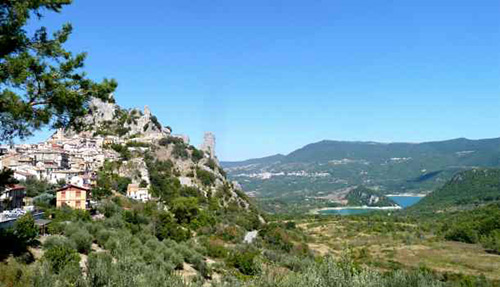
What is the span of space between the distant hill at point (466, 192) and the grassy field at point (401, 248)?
6879cm

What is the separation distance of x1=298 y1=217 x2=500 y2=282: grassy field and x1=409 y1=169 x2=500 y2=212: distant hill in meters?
68.8

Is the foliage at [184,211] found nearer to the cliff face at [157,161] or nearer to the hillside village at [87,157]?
the hillside village at [87,157]

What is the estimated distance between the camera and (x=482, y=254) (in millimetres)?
57969

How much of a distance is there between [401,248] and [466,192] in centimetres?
11574

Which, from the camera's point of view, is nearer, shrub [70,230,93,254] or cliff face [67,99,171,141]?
shrub [70,230,93,254]

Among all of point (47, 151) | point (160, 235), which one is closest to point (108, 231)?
point (160, 235)

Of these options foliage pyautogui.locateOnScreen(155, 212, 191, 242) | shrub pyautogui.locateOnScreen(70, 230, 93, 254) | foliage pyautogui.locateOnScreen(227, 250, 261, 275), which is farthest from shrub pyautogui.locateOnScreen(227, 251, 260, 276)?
shrub pyautogui.locateOnScreen(70, 230, 93, 254)

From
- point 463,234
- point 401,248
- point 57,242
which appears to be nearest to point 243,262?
point 57,242

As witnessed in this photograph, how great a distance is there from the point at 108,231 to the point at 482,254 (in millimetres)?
52949

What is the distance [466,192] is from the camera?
160375 millimetres

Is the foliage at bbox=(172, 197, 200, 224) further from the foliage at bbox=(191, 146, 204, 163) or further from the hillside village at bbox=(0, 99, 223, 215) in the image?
the foliage at bbox=(191, 146, 204, 163)

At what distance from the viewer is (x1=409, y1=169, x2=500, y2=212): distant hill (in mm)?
142625

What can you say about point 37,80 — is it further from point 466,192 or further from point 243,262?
point 466,192

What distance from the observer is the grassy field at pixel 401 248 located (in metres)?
47.0
